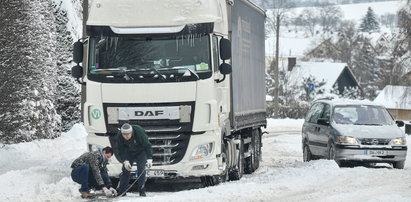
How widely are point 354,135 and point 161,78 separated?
6.68 m

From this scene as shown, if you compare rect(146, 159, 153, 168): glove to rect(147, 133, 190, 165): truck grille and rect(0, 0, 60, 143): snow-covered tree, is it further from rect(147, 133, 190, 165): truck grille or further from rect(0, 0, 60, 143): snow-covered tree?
rect(0, 0, 60, 143): snow-covered tree

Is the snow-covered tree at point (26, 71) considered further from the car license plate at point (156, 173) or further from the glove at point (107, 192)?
the glove at point (107, 192)

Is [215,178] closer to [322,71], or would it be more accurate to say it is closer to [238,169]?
[238,169]

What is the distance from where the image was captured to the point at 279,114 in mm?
63031

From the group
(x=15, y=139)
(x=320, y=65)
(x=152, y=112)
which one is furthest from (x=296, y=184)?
(x=320, y=65)

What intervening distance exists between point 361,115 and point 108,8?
8.48 meters

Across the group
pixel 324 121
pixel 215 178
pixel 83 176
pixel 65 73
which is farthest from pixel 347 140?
pixel 65 73

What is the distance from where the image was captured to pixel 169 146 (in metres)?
14.4

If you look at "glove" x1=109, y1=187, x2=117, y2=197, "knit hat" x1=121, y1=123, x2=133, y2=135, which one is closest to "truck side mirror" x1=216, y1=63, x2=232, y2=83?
"knit hat" x1=121, y1=123, x2=133, y2=135

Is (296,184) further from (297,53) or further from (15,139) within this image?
(297,53)

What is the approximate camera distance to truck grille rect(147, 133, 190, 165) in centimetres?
1443

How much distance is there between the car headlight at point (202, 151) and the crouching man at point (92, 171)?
1.63m

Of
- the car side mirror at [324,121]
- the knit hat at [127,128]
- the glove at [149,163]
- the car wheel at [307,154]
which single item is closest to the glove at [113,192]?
the glove at [149,163]

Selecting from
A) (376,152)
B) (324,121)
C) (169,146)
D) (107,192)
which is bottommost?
(376,152)
